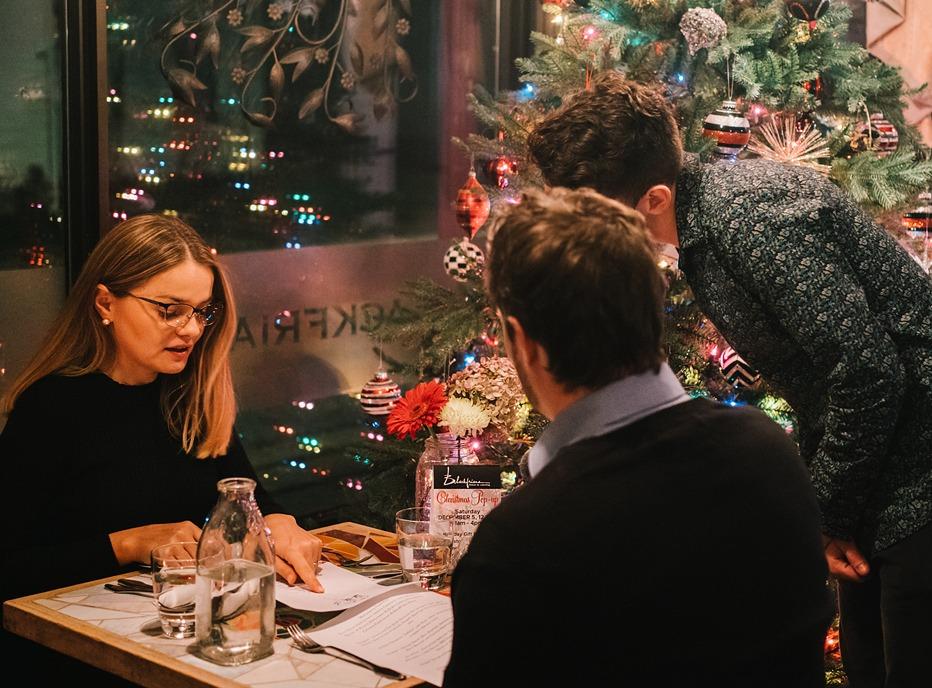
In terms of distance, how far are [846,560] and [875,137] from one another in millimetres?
1629

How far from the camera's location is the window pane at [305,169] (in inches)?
132

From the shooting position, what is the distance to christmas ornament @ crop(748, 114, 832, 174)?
298cm

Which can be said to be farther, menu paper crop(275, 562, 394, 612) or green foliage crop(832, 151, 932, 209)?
green foliage crop(832, 151, 932, 209)

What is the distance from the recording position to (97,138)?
124 inches

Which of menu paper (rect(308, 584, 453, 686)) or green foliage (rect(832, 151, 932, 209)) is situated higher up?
green foliage (rect(832, 151, 932, 209))

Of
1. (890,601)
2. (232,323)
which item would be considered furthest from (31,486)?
(890,601)

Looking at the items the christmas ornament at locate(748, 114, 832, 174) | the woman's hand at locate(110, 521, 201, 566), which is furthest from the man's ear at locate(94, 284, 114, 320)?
the christmas ornament at locate(748, 114, 832, 174)

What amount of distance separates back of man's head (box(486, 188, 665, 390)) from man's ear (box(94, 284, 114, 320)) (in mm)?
1193

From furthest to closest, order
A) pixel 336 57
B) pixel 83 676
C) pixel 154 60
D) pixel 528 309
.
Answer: pixel 336 57 → pixel 154 60 → pixel 83 676 → pixel 528 309

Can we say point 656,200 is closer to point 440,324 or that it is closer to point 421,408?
point 421,408

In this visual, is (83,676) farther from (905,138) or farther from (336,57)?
(905,138)

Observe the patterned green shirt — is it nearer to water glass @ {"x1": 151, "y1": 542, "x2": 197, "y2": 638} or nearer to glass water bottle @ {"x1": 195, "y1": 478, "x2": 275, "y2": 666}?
glass water bottle @ {"x1": 195, "y1": 478, "x2": 275, "y2": 666}

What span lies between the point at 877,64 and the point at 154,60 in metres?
2.15

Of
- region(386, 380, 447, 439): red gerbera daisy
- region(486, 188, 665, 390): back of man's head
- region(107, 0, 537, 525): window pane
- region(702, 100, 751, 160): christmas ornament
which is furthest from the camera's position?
region(107, 0, 537, 525): window pane
